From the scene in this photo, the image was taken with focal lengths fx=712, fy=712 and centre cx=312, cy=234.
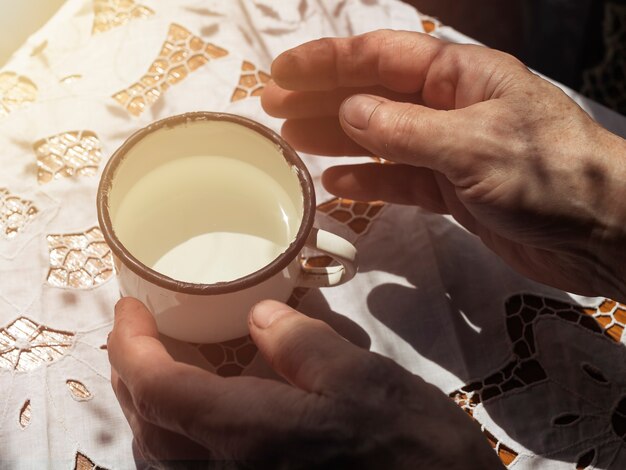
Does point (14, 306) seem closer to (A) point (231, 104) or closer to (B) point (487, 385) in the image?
(A) point (231, 104)

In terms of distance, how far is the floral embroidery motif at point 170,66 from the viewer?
2.86 ft

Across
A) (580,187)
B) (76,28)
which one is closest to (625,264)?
(580,187)

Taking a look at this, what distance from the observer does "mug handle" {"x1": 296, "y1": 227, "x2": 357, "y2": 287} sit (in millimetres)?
680

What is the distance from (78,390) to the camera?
73 centimetres

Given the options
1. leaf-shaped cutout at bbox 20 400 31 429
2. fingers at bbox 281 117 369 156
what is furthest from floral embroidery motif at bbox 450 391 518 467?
leaf-shaped cutout at bbox 20 400 31 429

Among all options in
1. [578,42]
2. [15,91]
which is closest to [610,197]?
[15,91]

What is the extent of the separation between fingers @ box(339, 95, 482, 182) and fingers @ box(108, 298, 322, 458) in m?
0.26

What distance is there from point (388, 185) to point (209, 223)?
214mm

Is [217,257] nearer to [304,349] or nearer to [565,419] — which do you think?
[304,349]

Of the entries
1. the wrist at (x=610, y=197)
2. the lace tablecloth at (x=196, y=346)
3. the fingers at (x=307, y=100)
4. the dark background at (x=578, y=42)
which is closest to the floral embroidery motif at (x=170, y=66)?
the lace tablecloth at (x=196, y=346)

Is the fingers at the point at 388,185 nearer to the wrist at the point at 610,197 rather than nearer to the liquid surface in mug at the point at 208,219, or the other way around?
the liquid surface in mug at the point at 208,219

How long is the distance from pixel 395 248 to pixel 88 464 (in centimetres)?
40

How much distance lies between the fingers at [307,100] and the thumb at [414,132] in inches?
4.8

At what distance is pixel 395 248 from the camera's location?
837 mm
